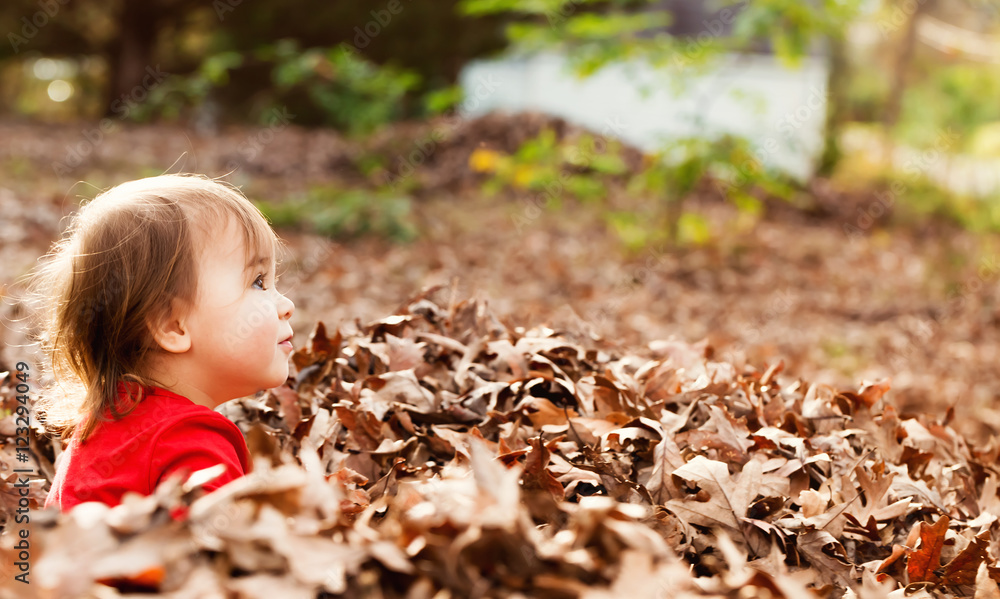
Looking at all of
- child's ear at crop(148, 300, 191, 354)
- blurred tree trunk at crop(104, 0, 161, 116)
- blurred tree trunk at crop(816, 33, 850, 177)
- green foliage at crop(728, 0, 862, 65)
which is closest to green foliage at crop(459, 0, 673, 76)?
green foliage at crop(728, 0, 862, 65)

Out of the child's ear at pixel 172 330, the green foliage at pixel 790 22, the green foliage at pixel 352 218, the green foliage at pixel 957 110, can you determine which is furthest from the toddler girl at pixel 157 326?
the green foliage at pixel 957 110

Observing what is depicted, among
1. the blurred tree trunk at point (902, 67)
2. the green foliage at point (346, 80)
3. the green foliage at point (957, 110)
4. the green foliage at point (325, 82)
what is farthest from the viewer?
the blurred tree trunk at point (902, 67)

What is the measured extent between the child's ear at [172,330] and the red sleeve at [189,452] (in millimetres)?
184

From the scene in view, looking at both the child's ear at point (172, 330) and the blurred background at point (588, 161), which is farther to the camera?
the blurred background at point (588, 161)

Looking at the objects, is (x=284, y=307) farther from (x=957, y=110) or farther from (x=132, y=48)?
(x=132, y=48)

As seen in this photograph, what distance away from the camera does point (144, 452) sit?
1606 mm

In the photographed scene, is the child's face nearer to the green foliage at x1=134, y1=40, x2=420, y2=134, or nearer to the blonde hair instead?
the blonde hair

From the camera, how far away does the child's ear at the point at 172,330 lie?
1.73 meters

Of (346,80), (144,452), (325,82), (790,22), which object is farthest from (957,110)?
(144,452)

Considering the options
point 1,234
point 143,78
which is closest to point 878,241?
point 1,234

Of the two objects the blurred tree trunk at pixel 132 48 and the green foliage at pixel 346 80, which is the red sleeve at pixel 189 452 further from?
the blurred tree trunk at pixel 132 48

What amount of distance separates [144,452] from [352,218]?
8.00 metres

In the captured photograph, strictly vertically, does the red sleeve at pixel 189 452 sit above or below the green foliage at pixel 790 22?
above

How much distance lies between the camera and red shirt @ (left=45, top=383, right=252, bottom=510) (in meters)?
1.59
